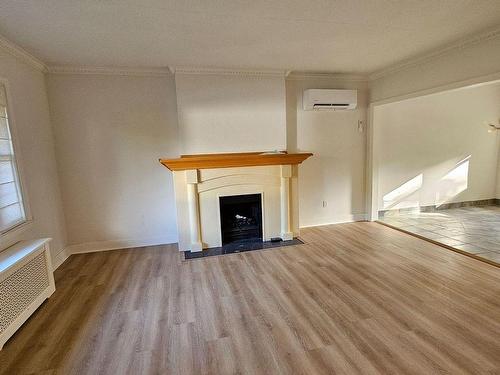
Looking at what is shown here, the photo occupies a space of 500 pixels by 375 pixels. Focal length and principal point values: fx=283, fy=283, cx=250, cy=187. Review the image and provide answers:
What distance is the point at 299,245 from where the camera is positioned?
390 centimetres

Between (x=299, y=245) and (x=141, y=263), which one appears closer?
(x=141, y=263)

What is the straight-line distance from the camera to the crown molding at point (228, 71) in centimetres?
376

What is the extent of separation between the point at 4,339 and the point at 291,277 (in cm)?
238

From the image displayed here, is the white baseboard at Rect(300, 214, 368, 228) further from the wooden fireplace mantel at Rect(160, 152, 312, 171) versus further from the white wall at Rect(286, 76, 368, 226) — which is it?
the wooden fireplace mantel at Rect(160, 152, 312, 171)

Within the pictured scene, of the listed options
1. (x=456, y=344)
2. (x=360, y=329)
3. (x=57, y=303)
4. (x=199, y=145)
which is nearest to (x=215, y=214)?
(x=199, y=145)

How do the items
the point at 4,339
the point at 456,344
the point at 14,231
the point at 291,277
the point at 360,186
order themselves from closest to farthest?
the point at 456,344, the point at 4,339, the point at 14,231, the point at 291,277, the point at 360,186

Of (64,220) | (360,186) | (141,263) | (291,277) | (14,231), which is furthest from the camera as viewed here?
(360,186)

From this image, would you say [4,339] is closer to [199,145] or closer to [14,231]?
[14,231]

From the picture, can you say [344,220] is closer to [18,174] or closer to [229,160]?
[229,160]

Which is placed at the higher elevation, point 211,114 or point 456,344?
point 211,114

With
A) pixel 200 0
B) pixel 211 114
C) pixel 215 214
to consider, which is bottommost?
pixel 215 214

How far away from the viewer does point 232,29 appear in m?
2.60

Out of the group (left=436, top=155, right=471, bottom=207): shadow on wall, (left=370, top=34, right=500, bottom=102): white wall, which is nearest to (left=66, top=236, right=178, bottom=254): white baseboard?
(left=370, top=34, right=500, bottom=102): white wall

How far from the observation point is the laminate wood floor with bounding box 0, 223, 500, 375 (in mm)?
1789
